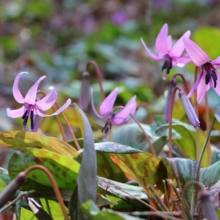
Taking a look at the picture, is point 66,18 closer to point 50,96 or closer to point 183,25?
point 183,25

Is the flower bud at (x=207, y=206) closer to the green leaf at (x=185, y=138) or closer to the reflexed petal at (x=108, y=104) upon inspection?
the reflexed petal at (x=108, y=104)

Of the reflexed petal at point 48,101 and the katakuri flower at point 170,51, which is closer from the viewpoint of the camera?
the reflexed petal at point 48,101

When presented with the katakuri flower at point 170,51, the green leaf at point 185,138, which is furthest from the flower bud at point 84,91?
the katakuri flower at point 170,51

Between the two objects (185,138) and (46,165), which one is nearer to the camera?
(46,165)

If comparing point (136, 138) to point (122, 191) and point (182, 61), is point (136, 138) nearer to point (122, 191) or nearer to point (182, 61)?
point (182, 61)

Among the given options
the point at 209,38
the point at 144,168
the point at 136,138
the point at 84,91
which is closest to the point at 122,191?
the point at 144,168

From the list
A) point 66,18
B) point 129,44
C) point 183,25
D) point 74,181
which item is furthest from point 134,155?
point 66,18
